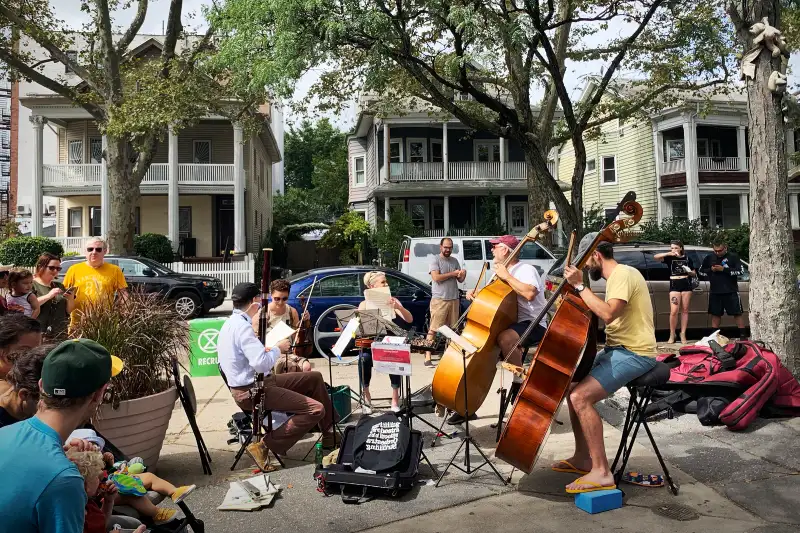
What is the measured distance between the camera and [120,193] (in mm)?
18281

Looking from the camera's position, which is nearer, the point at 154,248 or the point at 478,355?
the point at 478,355

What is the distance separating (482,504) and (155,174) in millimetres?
24488

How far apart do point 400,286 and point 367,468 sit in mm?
6831

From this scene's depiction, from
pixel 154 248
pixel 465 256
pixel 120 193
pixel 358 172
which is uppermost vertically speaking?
pixel 358 172

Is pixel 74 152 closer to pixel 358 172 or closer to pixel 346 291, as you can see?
pixel 358 172

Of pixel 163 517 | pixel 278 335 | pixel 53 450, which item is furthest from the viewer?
pixel 278 335

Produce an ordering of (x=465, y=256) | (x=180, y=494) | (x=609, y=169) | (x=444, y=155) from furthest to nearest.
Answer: (x=609, y=169) < (x=444, y=155) < (x=465, y=256) < (x=180, y=494)

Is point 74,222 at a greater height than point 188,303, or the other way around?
point 74,222

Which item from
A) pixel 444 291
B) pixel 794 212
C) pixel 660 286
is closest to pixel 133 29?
pixel 444 291

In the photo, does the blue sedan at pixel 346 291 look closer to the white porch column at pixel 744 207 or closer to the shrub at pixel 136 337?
the shrub at pixel 136 337

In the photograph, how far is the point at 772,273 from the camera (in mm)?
6680

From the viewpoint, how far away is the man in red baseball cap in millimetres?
5590

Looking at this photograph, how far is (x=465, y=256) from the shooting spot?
17266 mm

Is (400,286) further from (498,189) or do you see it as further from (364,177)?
(364,177)
